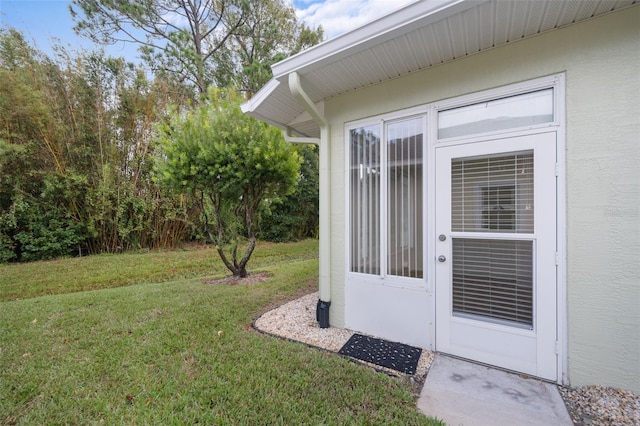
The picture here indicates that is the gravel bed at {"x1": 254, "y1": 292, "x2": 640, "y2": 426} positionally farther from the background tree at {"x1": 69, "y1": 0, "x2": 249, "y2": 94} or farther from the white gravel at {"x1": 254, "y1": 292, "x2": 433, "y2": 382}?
the background tree at {"x1": 69, "y1": 0, "x2": 249, "y2": 94}

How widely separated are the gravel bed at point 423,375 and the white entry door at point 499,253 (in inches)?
8.9

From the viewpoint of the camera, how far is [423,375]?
7.44ft

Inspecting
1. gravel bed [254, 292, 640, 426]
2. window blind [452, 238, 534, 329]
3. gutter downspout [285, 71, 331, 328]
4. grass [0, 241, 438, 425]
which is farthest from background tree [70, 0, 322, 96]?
window blind [452, 238, 534, 329]

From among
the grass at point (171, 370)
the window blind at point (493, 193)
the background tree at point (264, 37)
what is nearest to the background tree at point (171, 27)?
the background tree at point (264, 37)

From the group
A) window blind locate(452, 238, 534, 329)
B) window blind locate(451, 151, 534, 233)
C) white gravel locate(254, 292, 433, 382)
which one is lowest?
white gravel locate(254, 292, 433, 382)

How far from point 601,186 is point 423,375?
6.52 ft

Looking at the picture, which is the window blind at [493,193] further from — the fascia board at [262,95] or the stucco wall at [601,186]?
the fascia board at [262,95]

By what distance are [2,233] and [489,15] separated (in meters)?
10.7

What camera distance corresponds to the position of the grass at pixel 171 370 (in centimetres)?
183

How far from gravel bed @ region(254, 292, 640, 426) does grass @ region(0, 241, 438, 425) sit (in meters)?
0.20

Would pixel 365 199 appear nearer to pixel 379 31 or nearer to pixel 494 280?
pixel 494 280

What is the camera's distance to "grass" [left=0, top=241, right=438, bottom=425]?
1.83 meters

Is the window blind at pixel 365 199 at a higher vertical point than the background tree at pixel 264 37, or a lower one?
lower

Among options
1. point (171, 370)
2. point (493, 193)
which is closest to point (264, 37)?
point (493, 193)
